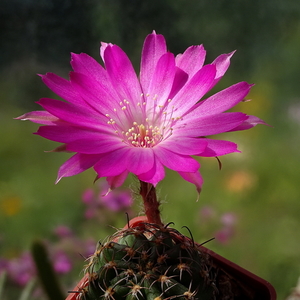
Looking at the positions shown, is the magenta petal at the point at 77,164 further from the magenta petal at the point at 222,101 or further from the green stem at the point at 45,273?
the green stem at the point at 45,273

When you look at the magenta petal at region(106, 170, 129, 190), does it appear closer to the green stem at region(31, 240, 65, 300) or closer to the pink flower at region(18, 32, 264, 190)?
the pink flower at region(18, 32, 264, 190)

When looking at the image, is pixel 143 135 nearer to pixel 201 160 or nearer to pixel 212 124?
pixel 212 124

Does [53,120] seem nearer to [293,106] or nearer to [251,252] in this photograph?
[251,252]

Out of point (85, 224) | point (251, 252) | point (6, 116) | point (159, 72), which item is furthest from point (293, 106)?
point (159, 72)

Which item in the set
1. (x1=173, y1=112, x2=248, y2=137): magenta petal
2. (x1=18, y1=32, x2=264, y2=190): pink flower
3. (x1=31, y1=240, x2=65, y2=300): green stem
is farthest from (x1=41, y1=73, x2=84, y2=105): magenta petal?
(x1=31, y1=240, x2=65, y2=300): green stem

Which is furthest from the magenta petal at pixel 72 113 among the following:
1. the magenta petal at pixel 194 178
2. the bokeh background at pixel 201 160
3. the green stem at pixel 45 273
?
the bokeh background at pixel 201 160
